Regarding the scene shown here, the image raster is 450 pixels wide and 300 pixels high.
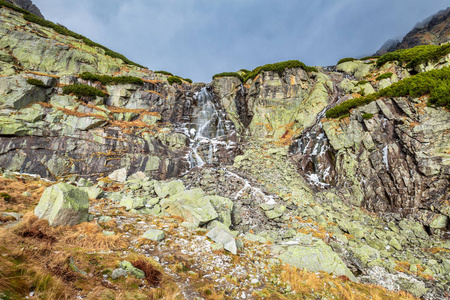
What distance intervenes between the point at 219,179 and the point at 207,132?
1489cm

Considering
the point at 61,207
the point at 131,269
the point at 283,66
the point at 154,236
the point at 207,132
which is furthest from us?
the point at 283,66

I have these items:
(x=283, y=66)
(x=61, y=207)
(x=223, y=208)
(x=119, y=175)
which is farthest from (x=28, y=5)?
(x=223, y=208)

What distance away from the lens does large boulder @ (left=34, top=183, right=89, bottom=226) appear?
748 centimetres

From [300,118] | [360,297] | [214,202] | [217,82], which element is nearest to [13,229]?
[214,202]

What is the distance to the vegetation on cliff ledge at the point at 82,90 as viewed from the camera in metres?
28.3

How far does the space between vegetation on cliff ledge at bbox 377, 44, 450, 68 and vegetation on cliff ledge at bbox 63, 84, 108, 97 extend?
56327 millimetres

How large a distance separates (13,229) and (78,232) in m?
2.02

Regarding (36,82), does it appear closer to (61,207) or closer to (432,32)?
(61,207)

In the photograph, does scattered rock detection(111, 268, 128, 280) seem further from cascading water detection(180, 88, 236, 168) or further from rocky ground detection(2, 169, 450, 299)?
cascading water detection(180, 88, 236, 168)

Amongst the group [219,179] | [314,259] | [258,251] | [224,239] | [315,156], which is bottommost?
[258,251]

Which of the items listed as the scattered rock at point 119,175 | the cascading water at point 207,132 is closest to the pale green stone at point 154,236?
the scattered rock at point 119,175

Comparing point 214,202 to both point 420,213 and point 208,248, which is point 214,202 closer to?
point 208,248

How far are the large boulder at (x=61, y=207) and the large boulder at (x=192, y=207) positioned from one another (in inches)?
216

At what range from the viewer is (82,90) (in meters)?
29.1
